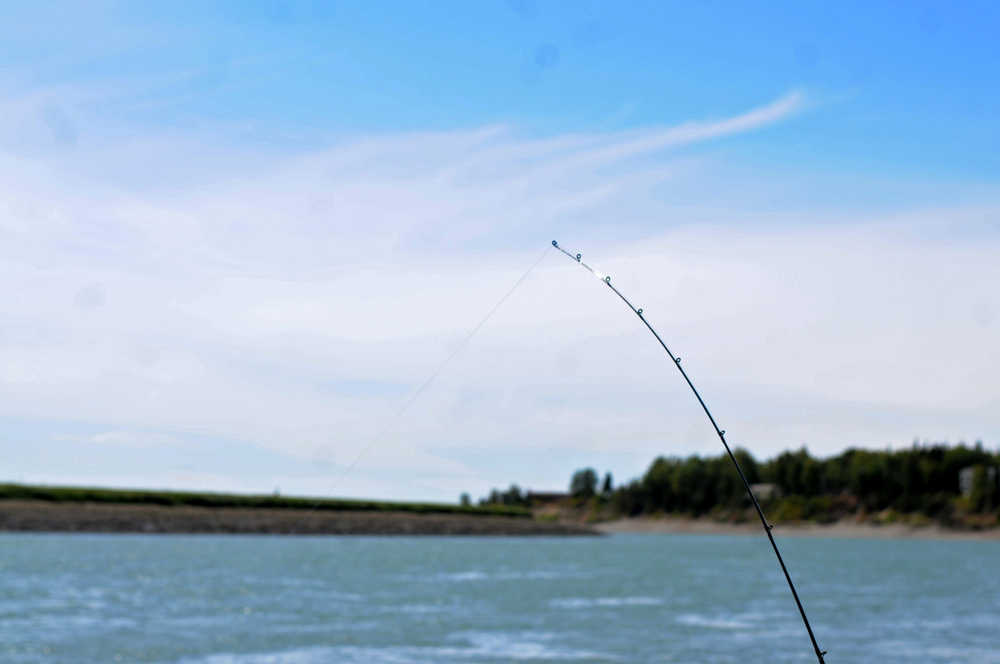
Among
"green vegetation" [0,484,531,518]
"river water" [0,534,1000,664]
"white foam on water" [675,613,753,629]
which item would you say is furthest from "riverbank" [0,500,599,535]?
"white foam on water" [675,613,753,629]

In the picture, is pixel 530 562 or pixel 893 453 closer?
pixel 530 562

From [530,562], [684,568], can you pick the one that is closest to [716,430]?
[684,568]

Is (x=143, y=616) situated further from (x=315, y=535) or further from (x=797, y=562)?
(x=315, y=535)

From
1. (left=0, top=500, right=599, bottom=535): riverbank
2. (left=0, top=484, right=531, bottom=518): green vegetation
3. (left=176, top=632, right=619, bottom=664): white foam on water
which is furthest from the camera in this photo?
(left=0, top=484, right=531, bottom=518): green vegetation

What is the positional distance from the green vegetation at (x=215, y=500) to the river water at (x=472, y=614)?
2260 inches

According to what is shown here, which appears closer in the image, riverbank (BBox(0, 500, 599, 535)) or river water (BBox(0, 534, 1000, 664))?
river water (BBox(0, 534, 1000, 664))

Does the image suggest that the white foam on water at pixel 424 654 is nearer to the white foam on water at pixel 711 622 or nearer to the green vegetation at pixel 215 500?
the white foam on water at pixel 711 622

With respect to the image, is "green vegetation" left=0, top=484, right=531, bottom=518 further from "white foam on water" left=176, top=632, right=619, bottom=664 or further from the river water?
"white foam on water" left=176, top=632, right=619, bottom=664

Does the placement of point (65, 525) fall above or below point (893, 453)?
below

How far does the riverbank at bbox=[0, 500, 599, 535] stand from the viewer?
429 ft

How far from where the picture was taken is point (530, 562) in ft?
295

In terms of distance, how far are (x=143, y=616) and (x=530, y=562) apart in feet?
177

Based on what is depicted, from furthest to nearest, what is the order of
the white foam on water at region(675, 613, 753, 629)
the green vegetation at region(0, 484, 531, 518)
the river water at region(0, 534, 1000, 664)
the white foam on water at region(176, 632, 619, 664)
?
the green vegetation at region(0, 484, 531, 518)
the white foam on water at region(675, 613, 753, 629)
the river water at region(0, 534, 1000, 664)
the white foam on water at region(176, 632, 619, 664)

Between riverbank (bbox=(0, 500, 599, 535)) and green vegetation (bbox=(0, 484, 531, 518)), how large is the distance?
1.63m
